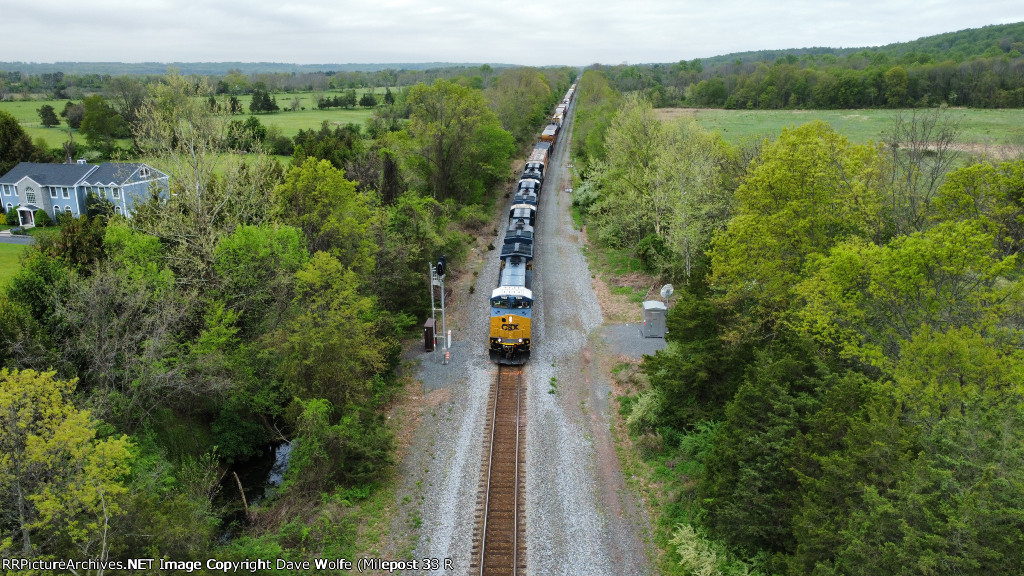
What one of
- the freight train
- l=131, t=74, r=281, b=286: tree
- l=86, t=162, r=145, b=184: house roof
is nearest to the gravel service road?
the freight train

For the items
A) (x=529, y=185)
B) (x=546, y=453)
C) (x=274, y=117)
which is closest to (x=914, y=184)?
(x=546, y=453)

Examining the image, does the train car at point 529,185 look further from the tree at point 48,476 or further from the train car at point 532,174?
the tree at point 48,476

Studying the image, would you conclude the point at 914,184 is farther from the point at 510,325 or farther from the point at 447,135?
the point at 447,135

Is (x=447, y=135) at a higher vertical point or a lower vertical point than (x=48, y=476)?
higher

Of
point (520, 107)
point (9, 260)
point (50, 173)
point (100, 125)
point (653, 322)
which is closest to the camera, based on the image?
point (653, 322)

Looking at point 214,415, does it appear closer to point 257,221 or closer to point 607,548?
point 257,221

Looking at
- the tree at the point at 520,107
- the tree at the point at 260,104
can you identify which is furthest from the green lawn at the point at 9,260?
the tree at the point at 260,104
